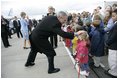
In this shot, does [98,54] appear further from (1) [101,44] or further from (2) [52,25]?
(2) [52,25]

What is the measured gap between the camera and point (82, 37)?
17.5 feet

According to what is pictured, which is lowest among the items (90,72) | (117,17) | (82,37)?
(90,72)

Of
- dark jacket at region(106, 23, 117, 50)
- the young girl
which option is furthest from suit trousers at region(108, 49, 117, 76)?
the young girl

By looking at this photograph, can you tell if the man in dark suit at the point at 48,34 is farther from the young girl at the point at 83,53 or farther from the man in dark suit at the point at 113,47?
the man in dark suit at the point at 113,47

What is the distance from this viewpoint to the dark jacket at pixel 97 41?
581 centimetres

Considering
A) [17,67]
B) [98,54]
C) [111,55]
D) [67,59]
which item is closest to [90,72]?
[98,54]

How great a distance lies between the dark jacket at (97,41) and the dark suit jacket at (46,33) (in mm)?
A: 782

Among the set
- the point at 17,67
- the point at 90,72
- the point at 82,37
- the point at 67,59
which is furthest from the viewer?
the point at 67,59

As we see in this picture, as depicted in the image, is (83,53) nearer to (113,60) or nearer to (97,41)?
(113,60)

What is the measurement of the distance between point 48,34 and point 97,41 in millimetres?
1283

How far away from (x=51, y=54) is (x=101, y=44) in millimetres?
1331

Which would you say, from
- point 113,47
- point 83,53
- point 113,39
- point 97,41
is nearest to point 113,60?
point 113,47

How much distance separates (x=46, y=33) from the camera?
550 centimetres

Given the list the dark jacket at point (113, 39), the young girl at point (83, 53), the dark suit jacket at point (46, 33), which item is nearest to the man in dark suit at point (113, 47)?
the dark jacket at point (113, 39)
